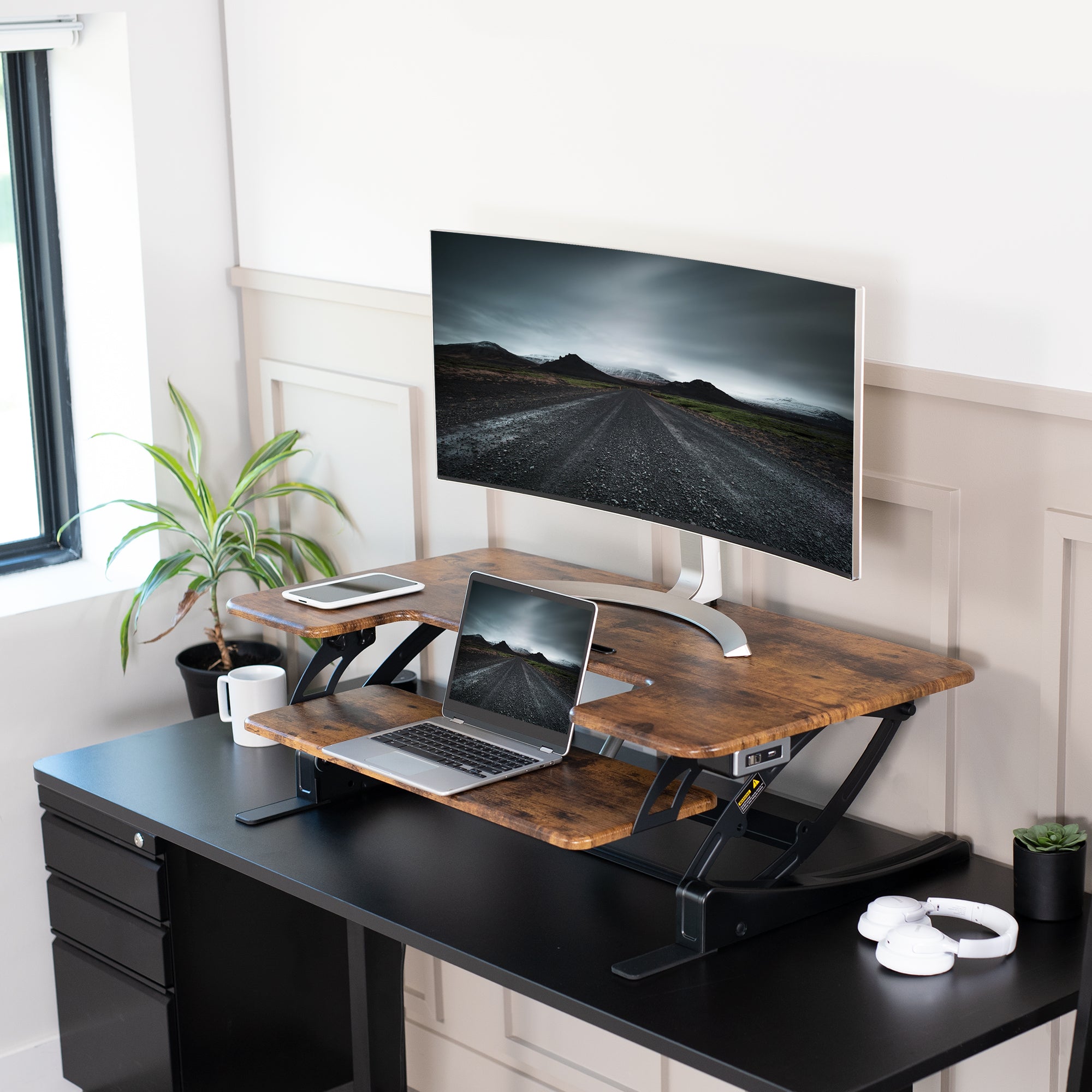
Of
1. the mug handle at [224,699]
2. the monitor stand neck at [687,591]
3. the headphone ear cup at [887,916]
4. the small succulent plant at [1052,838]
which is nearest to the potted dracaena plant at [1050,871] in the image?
the small succulent plant at [1052,838]

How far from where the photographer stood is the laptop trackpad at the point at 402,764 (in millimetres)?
2105

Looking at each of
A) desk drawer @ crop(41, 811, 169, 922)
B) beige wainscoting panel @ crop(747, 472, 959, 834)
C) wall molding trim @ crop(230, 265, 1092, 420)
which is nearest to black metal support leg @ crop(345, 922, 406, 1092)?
desk drawer @ crop(41, 811, 169, 922)

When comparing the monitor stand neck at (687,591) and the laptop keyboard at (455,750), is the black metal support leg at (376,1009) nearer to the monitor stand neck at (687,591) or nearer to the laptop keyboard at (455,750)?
the laptop keyboard at (455,750)

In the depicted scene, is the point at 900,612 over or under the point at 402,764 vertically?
over

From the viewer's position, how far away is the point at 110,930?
264cm

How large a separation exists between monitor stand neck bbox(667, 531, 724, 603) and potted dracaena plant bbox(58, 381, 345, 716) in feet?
3.16

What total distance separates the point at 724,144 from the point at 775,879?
3.45 ft

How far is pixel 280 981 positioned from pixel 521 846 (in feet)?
2.51

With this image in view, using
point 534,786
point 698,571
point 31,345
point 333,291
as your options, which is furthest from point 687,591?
point 31,345

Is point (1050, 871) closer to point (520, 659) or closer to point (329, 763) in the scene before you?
point (520, 659)

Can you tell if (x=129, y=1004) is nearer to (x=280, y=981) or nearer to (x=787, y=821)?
(x=280, y=981)

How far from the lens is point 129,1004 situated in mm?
2646

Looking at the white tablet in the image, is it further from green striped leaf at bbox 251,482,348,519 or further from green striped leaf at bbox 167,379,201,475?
green striped leaf at bbox 167,379,201,475

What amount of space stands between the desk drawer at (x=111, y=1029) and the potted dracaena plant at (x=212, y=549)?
1.81ft
